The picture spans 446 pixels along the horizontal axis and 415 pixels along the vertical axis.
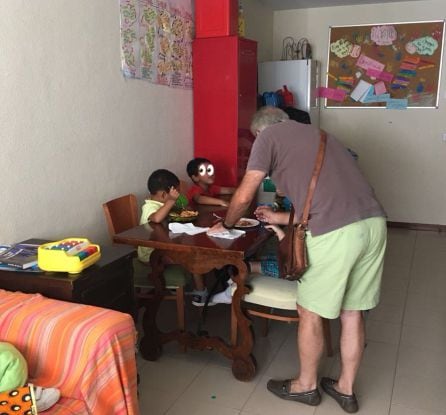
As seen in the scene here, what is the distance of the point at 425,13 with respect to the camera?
4.75 metres

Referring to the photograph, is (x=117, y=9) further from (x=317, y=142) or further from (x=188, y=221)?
(x=317, y=142)

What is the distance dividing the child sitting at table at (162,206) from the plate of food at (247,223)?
1.24 ft

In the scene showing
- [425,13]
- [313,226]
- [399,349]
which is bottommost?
[399,349]

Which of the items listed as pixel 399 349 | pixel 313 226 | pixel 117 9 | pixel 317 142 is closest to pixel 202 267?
pixel 313 226

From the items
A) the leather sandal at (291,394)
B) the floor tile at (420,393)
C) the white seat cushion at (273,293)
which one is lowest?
the floor tile at (420,393)

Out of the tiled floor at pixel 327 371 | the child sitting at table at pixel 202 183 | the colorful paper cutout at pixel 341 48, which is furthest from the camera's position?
the colorful paper cutout at pixel 341 48

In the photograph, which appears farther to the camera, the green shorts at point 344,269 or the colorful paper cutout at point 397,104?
the colorful paper cutout at point 397,104

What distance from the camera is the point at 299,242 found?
75.8 inches

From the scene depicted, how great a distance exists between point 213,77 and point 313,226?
2.02 meters

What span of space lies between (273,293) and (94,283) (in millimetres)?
881

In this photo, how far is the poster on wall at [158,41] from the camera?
9.25 ft

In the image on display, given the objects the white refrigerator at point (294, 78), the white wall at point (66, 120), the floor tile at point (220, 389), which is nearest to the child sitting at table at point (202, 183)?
the white wall at point (66, 120)

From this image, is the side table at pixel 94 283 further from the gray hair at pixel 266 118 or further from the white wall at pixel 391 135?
the white wall at pixel 391 135

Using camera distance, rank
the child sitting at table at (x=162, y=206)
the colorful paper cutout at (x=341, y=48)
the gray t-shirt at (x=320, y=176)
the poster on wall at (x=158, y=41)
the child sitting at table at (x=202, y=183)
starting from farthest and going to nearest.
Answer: the colorful paper cutout at (x=341, y=48)
the child sitting at table at (x=202, y=183)
the poster on wall at (x=158, y=41)
the child sitting at table at (x=162, y=206)
the gray t-shirt at (x=320, y=176)
